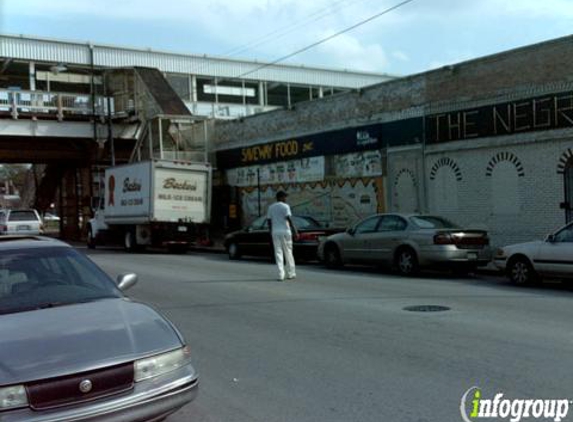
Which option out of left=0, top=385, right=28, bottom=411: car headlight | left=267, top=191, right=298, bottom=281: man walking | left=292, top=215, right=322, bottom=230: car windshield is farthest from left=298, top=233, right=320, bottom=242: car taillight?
left=0, top=385, right=28, bottom=411: car headlight

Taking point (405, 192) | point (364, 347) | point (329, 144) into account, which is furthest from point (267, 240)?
point (364, 347)

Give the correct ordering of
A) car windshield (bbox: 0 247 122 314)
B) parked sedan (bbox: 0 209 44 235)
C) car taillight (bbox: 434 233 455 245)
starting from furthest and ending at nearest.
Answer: parked sedan (bbox: 0 209 44 235) → car taillight (bbox: 434 233 455 245) → car windshield (bbox: 0 247 122 314)

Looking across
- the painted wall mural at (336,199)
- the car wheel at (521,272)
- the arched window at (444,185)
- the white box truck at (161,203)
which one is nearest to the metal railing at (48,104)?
the white box truck at (161,203)

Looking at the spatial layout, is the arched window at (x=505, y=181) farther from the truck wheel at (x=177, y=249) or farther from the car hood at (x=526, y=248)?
the truck wheel at (x=177, y=249)

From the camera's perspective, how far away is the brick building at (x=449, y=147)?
672 inches

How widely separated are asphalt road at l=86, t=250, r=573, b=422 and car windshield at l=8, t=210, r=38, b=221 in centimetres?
2024

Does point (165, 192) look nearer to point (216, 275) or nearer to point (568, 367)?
point (216, 275)

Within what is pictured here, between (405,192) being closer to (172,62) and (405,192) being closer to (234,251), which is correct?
(234,251)

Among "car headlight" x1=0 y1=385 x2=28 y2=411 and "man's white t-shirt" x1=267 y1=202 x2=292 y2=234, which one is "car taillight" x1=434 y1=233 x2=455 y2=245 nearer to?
"man's white t-shirt" x1=267 y1=202 x2=292 y2=234

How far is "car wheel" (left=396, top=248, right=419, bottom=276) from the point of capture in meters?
14.5

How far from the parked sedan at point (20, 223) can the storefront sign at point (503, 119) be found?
19548 mm

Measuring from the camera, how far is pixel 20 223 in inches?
1193

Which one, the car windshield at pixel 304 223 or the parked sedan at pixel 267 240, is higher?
the car windshield at pixel 304 223

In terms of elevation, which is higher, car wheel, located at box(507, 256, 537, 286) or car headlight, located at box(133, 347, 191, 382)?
car headlight, located at box(133, 347, 191, 382)
